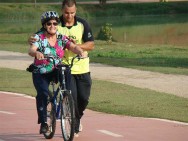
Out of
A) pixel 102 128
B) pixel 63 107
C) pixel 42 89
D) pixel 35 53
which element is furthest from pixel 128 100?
pixel 35 53

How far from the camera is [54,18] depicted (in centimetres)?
933

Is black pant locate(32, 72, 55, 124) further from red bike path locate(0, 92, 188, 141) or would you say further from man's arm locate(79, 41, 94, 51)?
man's arm locate(79, 41, 94, 51)

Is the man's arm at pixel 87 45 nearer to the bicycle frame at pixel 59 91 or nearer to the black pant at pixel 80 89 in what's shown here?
the black pant at pixel 80 89

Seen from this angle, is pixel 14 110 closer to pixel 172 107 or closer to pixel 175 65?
pixel 172 107

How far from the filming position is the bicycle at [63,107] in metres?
9.02

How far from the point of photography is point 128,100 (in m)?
14.0

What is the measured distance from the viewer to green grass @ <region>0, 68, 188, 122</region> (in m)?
12.3

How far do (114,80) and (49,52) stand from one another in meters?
8.50

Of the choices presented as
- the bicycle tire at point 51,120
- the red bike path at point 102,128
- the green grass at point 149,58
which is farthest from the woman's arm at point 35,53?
the green grass at point 149,58

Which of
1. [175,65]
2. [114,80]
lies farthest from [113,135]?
[175,65]

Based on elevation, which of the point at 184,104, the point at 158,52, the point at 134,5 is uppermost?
the point at 184,104

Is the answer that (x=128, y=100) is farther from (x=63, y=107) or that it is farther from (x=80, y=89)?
(x=63, y=107)

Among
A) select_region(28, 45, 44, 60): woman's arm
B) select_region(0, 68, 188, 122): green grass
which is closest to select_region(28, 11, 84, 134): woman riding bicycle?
select_region(28, 45, 44, 60): woman's arm

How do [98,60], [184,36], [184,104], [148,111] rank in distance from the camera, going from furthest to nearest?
1. [184,36]
2. [98,60]
3. [184,104]
4. [148,111]
